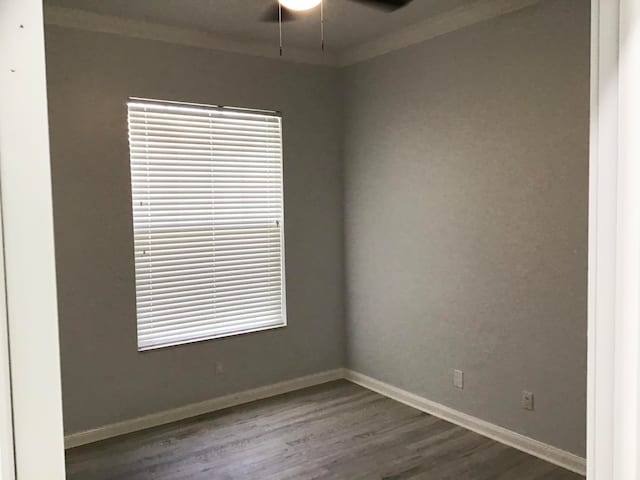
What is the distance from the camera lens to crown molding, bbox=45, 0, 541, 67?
3217 mm

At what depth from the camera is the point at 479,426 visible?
346 centimetres

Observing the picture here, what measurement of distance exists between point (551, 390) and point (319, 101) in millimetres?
2791

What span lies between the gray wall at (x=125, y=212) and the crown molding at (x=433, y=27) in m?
0.37

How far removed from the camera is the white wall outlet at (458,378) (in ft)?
11.8

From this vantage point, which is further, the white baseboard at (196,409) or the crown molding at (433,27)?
the white baseboard at (196,409)

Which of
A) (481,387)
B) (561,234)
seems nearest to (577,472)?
(481,387)

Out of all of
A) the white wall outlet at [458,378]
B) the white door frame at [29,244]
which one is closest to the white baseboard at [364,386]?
the white wall outlet at [458,378]

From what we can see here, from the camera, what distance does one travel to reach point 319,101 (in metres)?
4.38

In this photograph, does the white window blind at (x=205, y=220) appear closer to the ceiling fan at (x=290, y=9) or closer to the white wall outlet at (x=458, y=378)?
the ceiling fan at (x=290, y=9)

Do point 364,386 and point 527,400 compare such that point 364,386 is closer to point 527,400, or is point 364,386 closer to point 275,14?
point 527,400

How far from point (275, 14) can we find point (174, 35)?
76cm

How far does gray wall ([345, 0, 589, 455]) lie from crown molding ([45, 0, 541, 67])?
0.24ft

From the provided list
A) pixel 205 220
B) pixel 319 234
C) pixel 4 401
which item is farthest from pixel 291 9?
pixel 4 401

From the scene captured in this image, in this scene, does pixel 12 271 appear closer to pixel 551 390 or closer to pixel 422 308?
pixel 551 390
